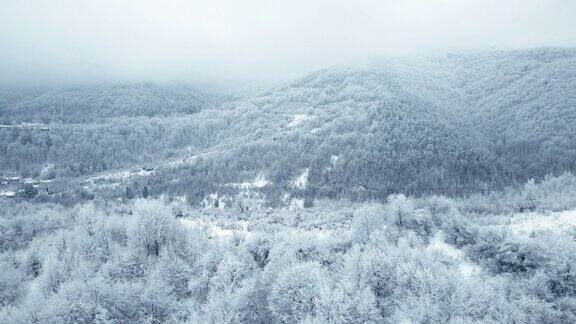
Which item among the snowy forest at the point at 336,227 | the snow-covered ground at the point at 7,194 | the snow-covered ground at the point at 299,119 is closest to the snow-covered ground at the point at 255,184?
the snowy forest at the point at 336,227

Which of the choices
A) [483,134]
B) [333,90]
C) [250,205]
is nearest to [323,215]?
[250,205]

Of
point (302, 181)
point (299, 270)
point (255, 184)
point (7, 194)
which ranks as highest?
point (299, 270)

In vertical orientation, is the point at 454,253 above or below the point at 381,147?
above

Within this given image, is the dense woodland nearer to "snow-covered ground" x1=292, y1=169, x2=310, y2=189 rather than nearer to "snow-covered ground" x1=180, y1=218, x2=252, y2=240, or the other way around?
"snow-covered ground" x1=180, y1=218, x2=252, y2=240

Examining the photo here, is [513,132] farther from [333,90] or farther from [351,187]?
[333,90]

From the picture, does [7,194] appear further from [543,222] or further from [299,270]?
[543,222]

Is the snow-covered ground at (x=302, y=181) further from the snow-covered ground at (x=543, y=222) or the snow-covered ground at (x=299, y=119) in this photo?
the snow-covered ground at (x=543, y=222)

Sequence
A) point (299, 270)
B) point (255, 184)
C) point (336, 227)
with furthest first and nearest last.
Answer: point (255, 184)
point (336, 227)
point (299, 270)

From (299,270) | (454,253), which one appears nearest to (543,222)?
(454,253)

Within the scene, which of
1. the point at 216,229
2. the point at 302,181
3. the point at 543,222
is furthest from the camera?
the point at 302,181

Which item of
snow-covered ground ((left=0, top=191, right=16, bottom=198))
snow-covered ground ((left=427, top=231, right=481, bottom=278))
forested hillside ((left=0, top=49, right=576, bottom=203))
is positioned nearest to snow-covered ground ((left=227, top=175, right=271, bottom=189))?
forested hillside ((left=0, top=49, right=576, bottom=203))
